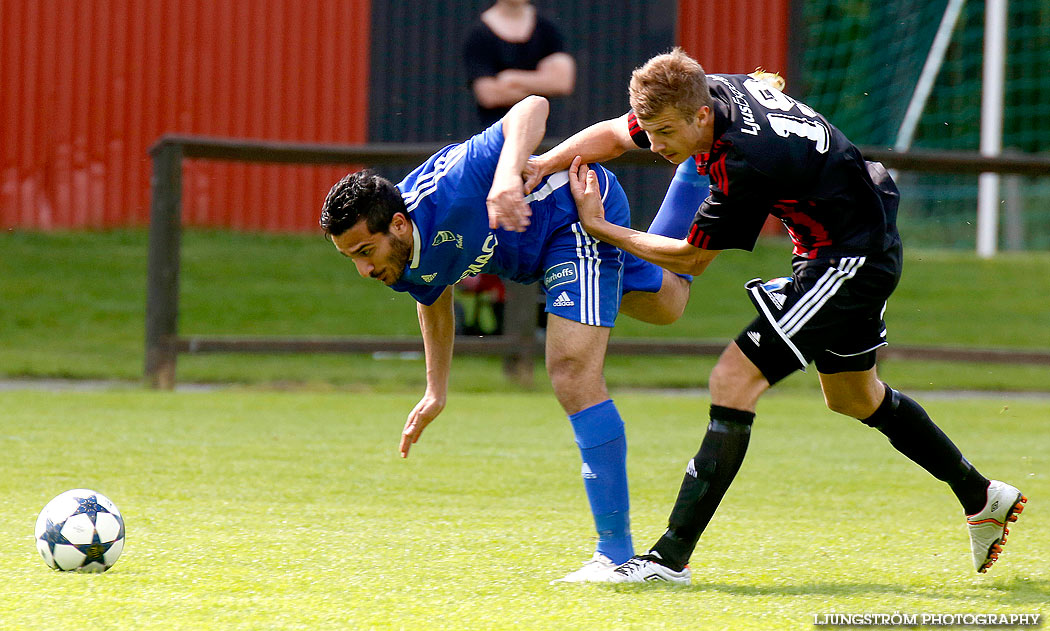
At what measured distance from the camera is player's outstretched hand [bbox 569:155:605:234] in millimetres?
3795

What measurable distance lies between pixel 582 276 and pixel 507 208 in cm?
44

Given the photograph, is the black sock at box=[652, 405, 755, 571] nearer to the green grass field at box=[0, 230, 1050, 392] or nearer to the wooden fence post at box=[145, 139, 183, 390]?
the green grass field at box=[0, 230, 1050, 392]

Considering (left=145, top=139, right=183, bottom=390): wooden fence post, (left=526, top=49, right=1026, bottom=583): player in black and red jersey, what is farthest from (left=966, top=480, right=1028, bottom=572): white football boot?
(left=145, top=139, right=183, bottom=390): wooden fence post

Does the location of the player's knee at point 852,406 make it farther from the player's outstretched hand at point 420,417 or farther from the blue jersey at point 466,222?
the player's outstretched hand at point 420,417

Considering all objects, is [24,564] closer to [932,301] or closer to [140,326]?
[140,326]

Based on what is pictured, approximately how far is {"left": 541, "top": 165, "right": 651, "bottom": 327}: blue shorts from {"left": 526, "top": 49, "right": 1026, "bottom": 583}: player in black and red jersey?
9.2 inches

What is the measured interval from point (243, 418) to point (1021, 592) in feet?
15.4

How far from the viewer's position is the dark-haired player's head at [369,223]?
3576 millimetres

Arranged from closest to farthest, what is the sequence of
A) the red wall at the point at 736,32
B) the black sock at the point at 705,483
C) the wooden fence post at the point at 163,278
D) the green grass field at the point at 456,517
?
the green grass field at the point at 456,517 → the black sock at the point at 705,483 → the wooden fence post at the point at 163,278 → the red wall at the point at 736,32

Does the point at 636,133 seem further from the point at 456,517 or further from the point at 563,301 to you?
the point at 456,517

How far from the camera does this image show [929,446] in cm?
389

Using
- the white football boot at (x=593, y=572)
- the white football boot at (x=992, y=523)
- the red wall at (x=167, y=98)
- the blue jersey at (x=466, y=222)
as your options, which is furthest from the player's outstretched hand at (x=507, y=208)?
the red wall at (x=167, y=98)

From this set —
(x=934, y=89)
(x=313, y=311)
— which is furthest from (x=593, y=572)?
(x=934, y=89)

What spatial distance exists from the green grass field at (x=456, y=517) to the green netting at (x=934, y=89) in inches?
440
